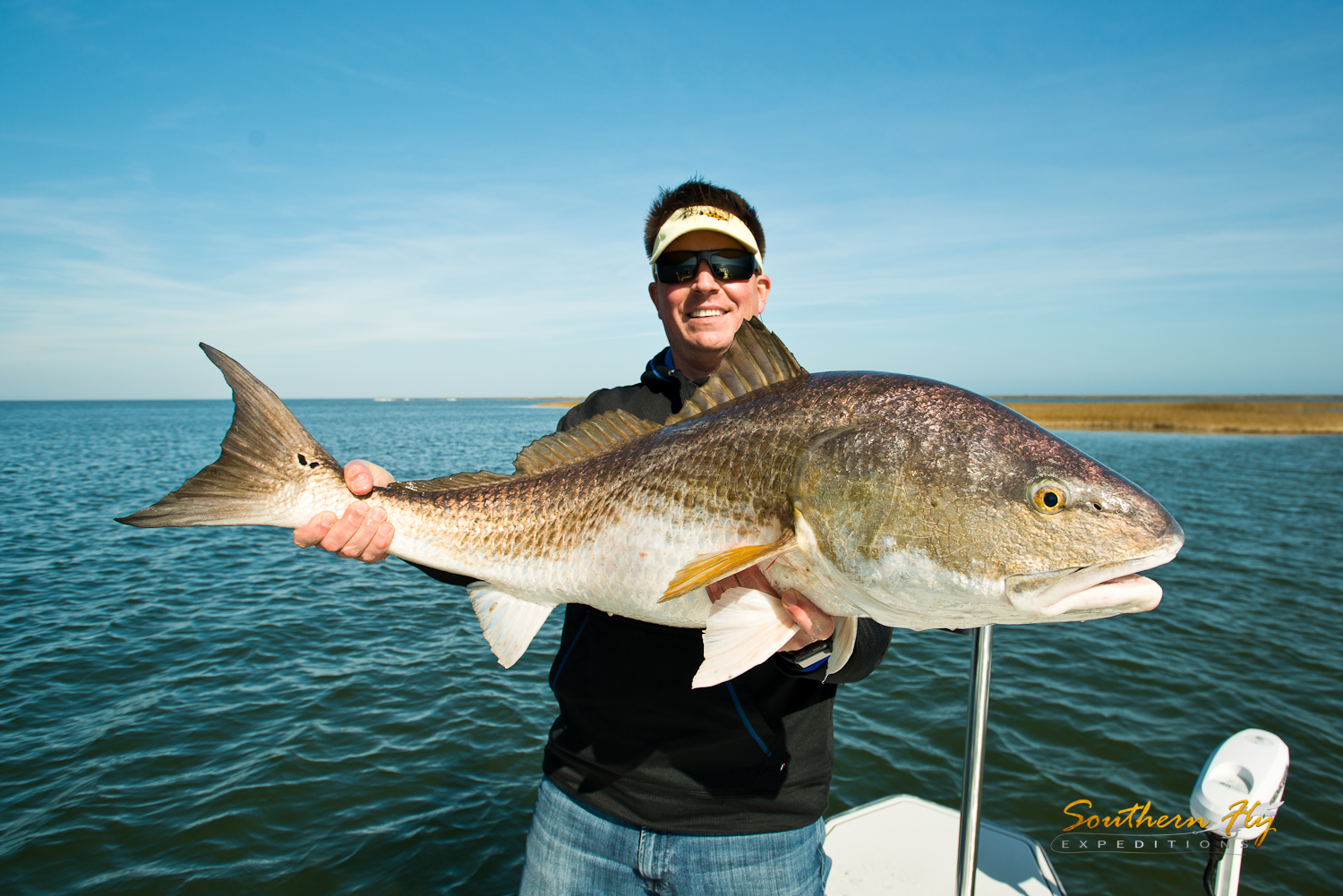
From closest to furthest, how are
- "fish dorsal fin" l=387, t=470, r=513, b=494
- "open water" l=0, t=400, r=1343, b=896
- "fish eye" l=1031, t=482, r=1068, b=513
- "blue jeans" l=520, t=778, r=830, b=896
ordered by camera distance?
1. "fish eye" l=1031, t=482, r=1068, b=513
2. "blue jeans" l=520, t=778, r=830, b=896
3. "fish dorsal fin" l=387, t=470, r=513, b=494
4. "open water" l=0, t=400, r=1343, b=896

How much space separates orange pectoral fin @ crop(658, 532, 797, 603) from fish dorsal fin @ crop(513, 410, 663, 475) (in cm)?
80

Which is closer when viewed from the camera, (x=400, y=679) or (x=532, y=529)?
(x=532, y=529)

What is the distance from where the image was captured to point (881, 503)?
6.93 ft

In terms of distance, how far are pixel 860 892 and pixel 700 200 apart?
4.23 meters

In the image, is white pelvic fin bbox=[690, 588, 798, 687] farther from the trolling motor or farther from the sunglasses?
the trolling motor

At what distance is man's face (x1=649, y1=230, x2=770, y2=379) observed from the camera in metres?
3.29

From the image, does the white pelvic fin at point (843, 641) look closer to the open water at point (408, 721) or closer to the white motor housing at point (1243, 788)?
the white motor housing at point (1243, 788)

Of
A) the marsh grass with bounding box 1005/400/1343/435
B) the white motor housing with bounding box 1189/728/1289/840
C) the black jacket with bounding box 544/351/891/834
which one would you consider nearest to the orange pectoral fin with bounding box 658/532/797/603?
the black jacket with bounding box 544/351/891/834

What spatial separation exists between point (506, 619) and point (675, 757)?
2.94ft

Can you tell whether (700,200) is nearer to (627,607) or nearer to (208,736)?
(627,607)

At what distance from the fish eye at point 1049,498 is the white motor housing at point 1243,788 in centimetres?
247

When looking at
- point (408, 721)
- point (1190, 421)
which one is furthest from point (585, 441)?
point (1190, 421)

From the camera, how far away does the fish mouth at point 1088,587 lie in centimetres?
189

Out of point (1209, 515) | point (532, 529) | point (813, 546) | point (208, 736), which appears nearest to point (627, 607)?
point (532, 529)
